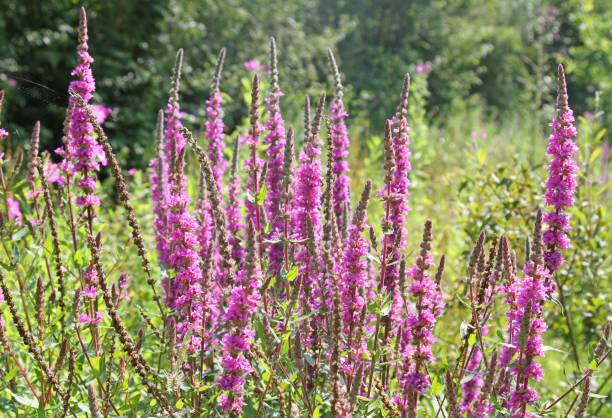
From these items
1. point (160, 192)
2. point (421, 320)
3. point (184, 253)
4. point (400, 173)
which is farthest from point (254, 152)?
point (421, 320)

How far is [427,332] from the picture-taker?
2490mm

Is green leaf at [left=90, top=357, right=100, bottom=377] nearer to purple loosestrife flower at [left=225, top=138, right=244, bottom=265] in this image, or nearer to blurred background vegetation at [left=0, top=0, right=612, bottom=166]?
purple loosestrife flower at [left=225, top=138, right=244, bottom=265]

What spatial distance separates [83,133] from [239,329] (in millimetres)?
1325

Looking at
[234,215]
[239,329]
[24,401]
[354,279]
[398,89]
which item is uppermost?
[398,89]

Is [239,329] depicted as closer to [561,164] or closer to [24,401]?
[24,401]

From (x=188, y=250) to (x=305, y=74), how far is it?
1089 cm

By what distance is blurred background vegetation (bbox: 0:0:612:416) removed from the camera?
198 inches

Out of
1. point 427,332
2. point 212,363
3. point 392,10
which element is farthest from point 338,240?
point 392,10

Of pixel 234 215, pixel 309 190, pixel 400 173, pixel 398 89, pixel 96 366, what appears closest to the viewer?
pixel 96 366

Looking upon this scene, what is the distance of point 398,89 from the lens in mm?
16781

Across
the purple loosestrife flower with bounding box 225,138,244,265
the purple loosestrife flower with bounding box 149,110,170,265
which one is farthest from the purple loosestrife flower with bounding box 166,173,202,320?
the purple loosestrife flower with bounding box 225,138,244,265

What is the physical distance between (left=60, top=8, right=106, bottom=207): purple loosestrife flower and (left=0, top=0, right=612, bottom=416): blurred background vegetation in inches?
7.2

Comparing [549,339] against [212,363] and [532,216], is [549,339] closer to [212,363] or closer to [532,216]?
[532,216]

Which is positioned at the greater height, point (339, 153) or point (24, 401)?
point (339, 153)
